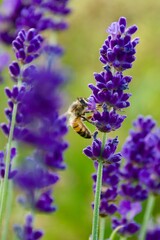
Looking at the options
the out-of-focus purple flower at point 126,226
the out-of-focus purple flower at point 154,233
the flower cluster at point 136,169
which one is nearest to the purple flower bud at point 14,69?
the flower cluster at point 136,169

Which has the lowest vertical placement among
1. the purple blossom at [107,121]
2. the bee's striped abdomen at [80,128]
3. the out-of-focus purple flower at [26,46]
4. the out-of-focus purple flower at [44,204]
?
the out-of-focus purple flower at [44,204]

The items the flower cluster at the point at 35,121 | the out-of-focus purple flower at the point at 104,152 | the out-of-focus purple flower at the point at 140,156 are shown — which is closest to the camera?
the flower cluster at the point at 35,121

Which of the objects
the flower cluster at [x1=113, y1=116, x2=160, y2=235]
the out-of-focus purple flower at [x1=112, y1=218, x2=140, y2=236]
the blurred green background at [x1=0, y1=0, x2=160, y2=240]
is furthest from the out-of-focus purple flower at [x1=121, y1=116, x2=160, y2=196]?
the blurred green background at [x1=0, y1=0, x2=160, y2=240]

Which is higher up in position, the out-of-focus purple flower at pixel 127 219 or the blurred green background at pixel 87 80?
the blurred green background at pixel 87 80

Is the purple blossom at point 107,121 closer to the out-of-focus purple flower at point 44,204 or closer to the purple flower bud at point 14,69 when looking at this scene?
the purple flower bud at point 14,69

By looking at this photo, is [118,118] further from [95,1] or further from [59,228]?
[95,1]

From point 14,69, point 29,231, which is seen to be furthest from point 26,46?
point 29,231

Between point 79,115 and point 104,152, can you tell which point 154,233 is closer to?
point 79,115

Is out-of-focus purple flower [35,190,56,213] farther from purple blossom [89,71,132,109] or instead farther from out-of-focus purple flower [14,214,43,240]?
purple blossom [89,71,132,109]
